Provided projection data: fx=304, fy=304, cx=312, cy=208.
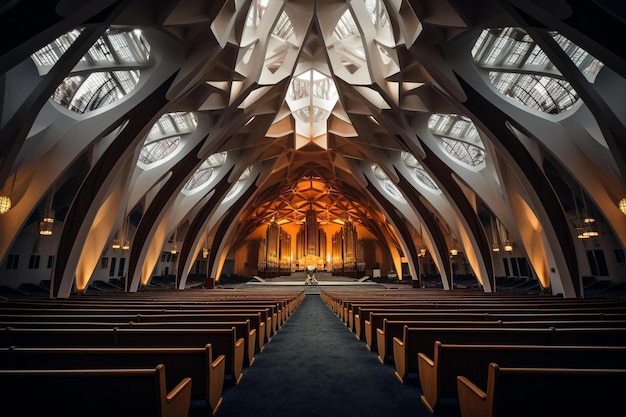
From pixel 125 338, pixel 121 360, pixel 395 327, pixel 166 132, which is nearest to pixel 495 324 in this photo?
pixel 395 327

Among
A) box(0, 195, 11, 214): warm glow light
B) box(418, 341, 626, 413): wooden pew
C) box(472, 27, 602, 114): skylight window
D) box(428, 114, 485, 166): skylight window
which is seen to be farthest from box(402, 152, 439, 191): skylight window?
box(0, 195, 11, 214): warm glow light

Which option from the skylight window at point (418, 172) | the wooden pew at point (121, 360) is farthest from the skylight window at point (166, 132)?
the skylight window at point (418, 172)

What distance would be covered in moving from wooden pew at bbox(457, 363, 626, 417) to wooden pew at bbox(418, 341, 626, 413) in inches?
23.3

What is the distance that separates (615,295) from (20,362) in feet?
61.9

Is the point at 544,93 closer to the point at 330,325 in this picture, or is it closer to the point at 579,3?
the point at 579,3

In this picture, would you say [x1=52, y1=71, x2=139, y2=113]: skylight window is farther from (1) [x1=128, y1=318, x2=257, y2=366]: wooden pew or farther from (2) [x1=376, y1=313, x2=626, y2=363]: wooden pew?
(2) [x1=376, y1=313, x2=626, y2=363]: wooden pew

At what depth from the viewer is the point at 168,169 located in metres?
13.3

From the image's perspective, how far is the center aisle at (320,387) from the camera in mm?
2863

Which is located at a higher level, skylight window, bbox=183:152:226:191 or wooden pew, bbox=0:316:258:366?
skylight window, bbox=183:152:226:191

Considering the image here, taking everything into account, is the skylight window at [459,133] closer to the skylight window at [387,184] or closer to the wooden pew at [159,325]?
the skylight window at [387,184]

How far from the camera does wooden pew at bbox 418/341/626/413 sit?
260cm

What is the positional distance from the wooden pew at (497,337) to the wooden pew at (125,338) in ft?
6.59

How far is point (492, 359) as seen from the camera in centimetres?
271

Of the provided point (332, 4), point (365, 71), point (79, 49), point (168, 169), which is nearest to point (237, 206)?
point (168, 169)
